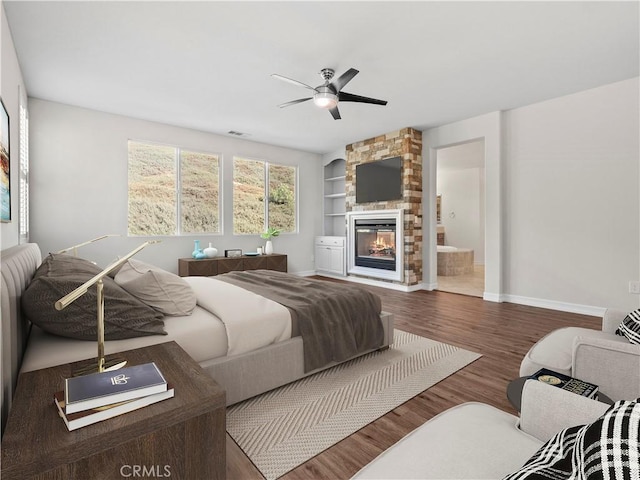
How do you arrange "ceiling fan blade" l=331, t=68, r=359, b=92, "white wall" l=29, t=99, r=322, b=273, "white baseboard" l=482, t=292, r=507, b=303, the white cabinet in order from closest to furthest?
1. "ceiling fan blade" l=331, t=68, r=359, b=92
2. "white wall" l=29, t=99, r=322, b=273
3. "white baseboard" l=482, t=292, r=507, b=303
4. the white cabinet

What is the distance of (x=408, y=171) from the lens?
5410 mm

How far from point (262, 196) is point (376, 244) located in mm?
2387

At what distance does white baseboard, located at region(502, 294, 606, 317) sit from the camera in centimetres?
A: 387

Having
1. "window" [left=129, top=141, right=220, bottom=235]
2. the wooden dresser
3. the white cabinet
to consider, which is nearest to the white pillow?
the wooden dresser

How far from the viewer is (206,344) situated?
5.97ft

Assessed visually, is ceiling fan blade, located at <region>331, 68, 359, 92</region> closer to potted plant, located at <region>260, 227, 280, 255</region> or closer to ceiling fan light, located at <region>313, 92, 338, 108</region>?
ceiling fan light, located at <region>313, 92, 338, 108</region>

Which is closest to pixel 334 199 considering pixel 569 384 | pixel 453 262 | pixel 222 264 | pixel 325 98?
pixel 453 262

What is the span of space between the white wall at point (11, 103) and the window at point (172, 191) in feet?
6.17

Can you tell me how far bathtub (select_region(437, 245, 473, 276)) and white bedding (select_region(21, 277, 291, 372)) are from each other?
18.9 feet

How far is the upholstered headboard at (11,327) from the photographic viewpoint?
3.63 feet

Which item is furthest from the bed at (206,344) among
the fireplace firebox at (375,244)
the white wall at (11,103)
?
the fireplace firebox at (375,244)

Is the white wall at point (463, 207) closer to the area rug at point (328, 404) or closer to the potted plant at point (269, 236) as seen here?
the potted plant at point (269, 236)

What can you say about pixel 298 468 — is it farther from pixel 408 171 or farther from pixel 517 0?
pixel 408 171

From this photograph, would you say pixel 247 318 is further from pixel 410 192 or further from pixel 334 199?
pixel 334 199
